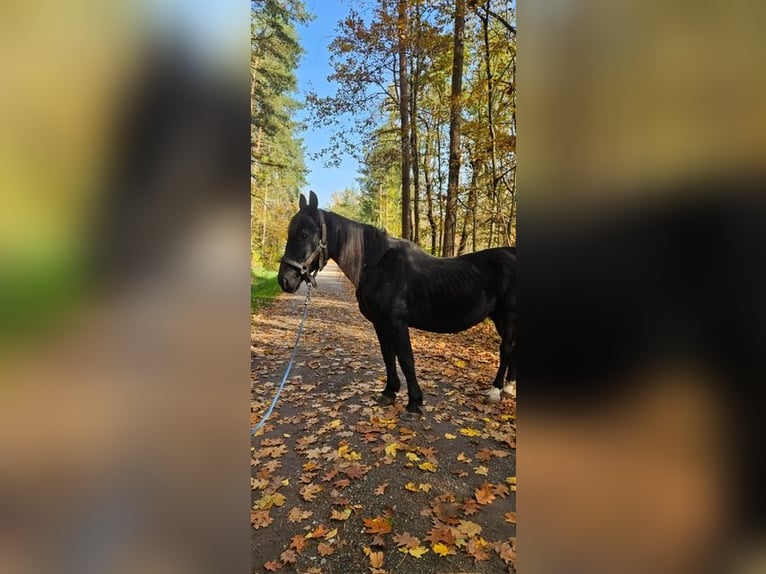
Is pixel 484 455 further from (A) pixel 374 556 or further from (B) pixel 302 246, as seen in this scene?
(B) pixel 302 246

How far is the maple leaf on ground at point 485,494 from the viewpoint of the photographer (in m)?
2.48

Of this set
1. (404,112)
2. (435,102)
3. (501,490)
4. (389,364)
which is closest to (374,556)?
(501,490)

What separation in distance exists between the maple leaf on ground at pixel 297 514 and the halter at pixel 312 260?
64.4 inches

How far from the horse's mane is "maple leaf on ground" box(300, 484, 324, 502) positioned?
5.58 ft

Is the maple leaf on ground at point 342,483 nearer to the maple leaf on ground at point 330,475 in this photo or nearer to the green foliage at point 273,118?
the maple leaf on ground at point 330,475

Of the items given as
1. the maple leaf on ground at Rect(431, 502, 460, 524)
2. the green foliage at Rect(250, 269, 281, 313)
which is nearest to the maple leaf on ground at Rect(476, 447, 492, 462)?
the maple leaf on ground at Rect(431, 502, 460, 524)

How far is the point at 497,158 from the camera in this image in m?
4.79

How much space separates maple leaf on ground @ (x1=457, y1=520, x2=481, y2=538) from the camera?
2.22m

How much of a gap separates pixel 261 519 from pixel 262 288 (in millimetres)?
8670

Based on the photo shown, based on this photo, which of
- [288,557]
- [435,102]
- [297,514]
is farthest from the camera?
[435,102]

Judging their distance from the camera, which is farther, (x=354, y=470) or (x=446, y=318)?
(x=446, y=318)

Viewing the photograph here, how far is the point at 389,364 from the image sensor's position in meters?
3.75
